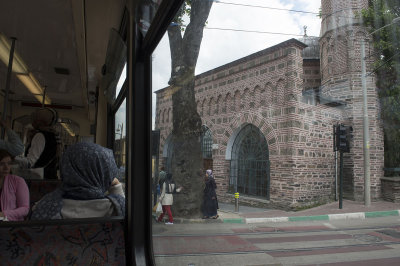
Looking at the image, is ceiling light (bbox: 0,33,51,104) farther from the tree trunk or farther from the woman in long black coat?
the woman in long black coat

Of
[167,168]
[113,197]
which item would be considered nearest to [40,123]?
[113,197]

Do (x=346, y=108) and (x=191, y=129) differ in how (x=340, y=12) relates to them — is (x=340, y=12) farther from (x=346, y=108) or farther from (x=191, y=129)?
(x=191, y=129)

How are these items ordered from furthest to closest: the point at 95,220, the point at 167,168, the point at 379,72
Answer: the point at 167,168 < the point at 95,220 < the point at 379,72

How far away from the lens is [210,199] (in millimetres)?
916

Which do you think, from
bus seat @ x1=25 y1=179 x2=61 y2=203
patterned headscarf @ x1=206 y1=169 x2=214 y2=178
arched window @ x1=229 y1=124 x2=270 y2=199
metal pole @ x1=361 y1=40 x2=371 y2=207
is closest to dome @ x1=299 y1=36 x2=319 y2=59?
metal pole @ x1=361 y1=40 x2=371 y2=207

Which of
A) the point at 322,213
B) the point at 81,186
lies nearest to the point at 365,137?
the point at 322,213

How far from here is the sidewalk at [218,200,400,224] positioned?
1.57 feet

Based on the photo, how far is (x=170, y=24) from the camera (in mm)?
1195

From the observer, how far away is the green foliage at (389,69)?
0.38 m

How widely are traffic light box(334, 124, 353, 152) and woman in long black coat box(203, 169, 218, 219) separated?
0.42 metres

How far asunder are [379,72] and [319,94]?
17 centimetres

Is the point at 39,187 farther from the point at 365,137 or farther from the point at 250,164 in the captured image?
the point at 365,137

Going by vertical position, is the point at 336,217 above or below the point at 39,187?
above

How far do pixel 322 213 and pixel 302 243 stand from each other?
85mm
